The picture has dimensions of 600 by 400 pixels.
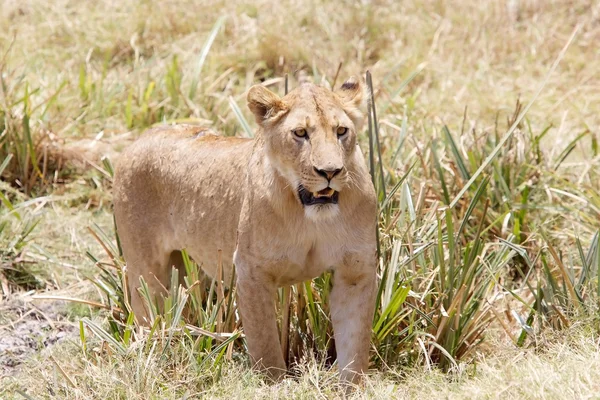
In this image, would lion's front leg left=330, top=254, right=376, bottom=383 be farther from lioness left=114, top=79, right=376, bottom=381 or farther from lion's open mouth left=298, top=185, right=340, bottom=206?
lion's open mouth left=298, top=185, right=340, bottom=206

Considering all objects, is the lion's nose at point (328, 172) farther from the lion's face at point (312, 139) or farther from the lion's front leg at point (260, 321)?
the lion's front leg at point (260, 321)

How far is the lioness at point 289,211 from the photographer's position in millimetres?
4109

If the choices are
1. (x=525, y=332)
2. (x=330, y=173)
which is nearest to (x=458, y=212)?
(x=525, y=332)

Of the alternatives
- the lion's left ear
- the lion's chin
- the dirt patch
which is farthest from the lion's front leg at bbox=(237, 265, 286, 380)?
the dirt patch

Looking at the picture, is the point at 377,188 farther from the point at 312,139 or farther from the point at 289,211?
the point at 312,139

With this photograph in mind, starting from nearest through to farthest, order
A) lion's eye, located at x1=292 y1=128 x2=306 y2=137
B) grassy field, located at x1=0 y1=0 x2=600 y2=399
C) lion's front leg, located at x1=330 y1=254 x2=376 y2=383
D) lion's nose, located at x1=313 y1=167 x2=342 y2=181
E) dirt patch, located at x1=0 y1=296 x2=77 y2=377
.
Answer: lion's nose, located at x1=313 y1=167 x2=342 y2=181, lion's eye, located at x1=292 y1=128 x2=306 y2=137, lion's front leg, located at x1=330 y1=254 x2=376 y2=383, grassy field, located at x1=0 y1=0 x2=600 y2=399, dirt patch, located at x1=0 y1=296 x2=77 y2=377

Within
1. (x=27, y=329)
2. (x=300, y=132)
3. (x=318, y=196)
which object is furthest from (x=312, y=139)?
(x=27, y=329)

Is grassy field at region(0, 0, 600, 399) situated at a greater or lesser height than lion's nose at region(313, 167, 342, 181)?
lesser

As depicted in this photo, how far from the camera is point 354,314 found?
14.4 ft

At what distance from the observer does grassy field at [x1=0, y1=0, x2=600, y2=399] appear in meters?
4.50

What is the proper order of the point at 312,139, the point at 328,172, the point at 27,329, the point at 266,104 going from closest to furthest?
the point at 328,172, the point at 312,139, the point at 266,104, the point at 27,329

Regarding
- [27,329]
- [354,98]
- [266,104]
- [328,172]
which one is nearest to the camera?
[328,172]

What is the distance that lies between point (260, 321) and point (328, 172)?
0.85m

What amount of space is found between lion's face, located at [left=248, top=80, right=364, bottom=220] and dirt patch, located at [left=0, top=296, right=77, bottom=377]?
1.81 metres
